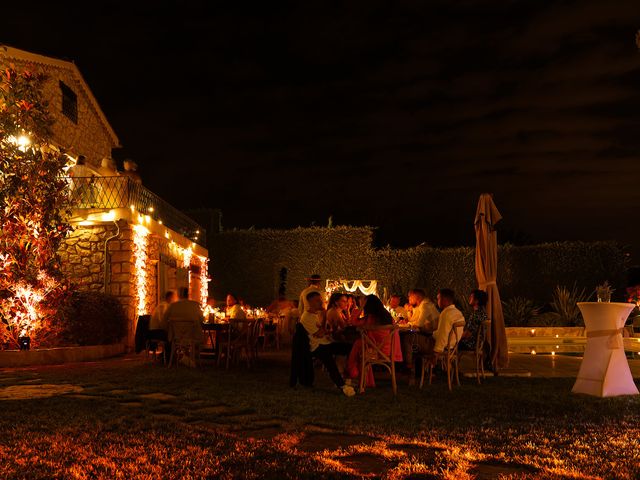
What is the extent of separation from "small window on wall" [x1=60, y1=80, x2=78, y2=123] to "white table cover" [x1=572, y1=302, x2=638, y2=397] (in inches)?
509

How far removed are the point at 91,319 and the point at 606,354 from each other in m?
8.04

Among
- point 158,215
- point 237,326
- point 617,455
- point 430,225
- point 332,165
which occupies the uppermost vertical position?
point 332,165

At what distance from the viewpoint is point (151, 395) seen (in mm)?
6008

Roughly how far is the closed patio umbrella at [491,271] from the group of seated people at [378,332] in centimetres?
42

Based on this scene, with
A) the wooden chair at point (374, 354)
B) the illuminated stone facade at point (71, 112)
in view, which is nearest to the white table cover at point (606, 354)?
the wooden chair at point (374, 354)

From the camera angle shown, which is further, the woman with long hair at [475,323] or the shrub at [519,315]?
A: the shrub at [519,315]

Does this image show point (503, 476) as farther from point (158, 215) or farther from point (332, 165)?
point (332, 165)

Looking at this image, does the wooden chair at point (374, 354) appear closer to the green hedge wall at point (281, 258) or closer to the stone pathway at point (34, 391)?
the stone pathway at point (34, 391)

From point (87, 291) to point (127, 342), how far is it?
3.91ft

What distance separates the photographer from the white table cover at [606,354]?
19.4ft

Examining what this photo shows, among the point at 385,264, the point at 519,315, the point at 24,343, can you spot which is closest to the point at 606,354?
the point at 24,343

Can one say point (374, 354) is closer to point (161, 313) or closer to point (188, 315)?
point (188, 315)

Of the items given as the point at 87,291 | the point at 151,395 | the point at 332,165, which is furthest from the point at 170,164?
the point at 151,395

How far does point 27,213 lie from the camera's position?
370 inches
